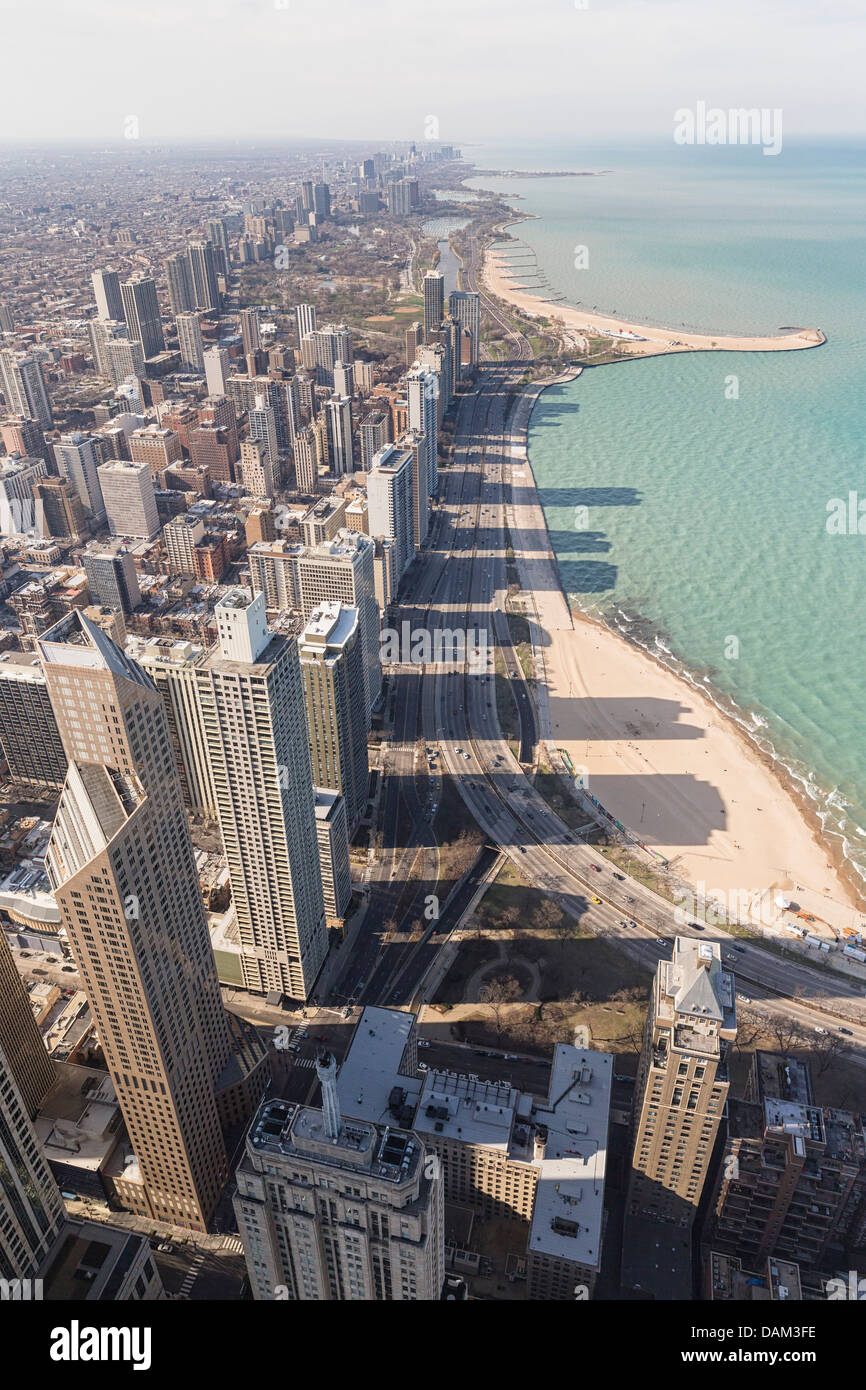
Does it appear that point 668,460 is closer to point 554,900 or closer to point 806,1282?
point 554,900

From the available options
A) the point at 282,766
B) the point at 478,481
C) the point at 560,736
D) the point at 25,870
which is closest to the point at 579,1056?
the point at 282,766

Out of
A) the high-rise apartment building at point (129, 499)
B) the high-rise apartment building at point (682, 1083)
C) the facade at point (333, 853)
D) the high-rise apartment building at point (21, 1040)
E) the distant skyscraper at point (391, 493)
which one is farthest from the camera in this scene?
the high-rise apartment building at point (129, 499)

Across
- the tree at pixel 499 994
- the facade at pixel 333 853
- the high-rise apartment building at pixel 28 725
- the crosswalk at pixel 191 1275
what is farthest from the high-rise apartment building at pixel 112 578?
the crosswalk at pixel 191 1275

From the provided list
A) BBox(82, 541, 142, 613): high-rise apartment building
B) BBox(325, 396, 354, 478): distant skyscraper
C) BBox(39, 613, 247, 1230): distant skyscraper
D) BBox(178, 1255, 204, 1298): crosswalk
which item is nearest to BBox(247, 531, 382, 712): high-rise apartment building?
BBox(82, 541, 142, 613): high-rise apartment building

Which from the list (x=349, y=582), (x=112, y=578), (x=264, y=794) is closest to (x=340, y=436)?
(x=112, y=578)

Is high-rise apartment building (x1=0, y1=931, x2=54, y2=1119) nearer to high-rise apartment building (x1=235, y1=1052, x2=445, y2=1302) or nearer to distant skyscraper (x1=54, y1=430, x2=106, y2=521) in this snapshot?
high-rise apartment building (x1=235, y1=1052, x2=445, y2=1302)

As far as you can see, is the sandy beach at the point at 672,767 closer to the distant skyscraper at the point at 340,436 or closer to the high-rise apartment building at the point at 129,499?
the distant skyscraper at the point at 340,436
